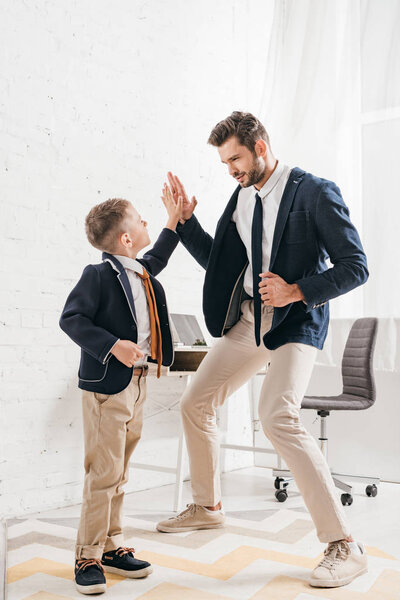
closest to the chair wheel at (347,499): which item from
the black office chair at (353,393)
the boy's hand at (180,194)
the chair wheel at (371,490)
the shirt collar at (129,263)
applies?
the black office chair at (353,393)

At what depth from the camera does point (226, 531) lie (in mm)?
2355

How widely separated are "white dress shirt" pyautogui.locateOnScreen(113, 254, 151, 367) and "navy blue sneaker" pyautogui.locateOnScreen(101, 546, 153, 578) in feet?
1.89

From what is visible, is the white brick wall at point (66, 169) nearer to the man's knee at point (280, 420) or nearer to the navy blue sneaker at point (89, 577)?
the navy blue sneaker at point (89, 577)

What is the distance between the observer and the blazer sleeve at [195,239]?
89.4 inches

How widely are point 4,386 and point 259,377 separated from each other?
1.88 metres

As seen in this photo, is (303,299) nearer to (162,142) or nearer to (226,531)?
(226,531)

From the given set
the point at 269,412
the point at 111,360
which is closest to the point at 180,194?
the point at 111,360

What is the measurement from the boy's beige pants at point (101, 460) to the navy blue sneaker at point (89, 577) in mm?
→ 21

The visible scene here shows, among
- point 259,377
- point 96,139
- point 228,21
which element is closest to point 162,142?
point 96,139

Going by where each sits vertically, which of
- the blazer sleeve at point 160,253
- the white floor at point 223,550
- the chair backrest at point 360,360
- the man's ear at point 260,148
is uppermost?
the man's ear at point 260,148

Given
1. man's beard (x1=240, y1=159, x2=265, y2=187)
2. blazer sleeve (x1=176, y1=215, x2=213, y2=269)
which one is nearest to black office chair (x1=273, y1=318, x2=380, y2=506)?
blazer sleeve (x1=176, y1=215, x2=213, y2=269)

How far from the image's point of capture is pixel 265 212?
209 centimetres

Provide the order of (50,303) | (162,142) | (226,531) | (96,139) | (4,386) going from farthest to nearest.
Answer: (162,142) → (96,139) → (50,303) → (4,386) → (226,531)

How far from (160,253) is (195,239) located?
0.74ft
